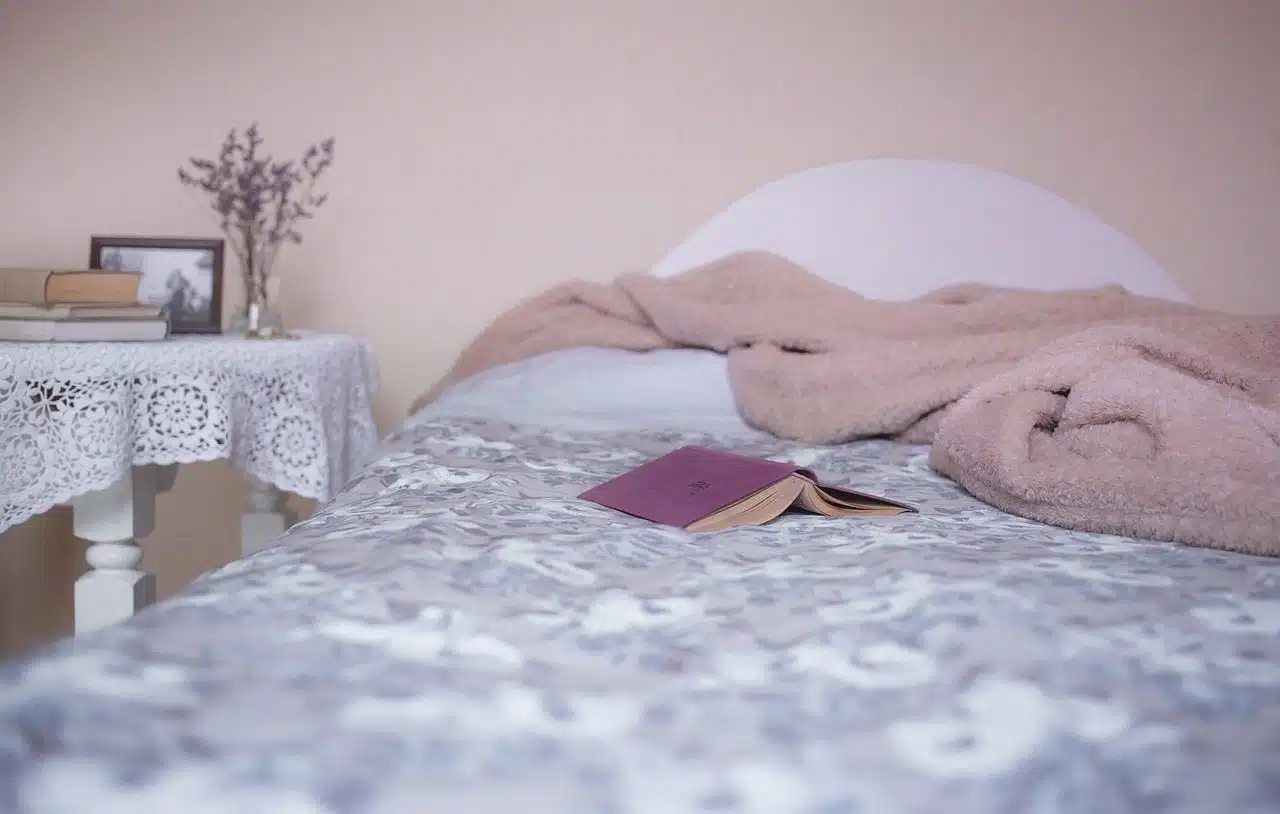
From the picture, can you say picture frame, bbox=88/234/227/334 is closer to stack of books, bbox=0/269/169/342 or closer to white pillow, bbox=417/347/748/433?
stack of books, bbox=0/269/169/342

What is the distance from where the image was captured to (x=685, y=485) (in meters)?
0.95

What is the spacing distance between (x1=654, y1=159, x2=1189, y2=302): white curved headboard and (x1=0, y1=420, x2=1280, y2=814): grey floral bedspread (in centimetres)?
139

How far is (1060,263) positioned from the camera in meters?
2.05

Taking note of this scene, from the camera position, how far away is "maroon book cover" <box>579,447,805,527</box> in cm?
88

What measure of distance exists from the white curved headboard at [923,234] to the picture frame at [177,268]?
0.85m

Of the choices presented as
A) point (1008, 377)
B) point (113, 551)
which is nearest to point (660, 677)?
point (1008, 377)

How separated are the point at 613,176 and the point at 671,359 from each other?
62 cm

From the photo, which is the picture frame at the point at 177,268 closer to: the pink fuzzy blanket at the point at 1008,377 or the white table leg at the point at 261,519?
the white table leg at the point at 261,519

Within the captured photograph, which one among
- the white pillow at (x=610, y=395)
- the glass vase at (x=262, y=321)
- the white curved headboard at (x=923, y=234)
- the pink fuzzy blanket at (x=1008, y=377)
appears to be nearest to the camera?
the pink fuzzy blanket at (x=1008, y=377)

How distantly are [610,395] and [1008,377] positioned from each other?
606 millimetres

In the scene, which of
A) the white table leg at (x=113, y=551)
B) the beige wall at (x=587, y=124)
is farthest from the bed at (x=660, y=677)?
the beige wall at (x=587, y=124)

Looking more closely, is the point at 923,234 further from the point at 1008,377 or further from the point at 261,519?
A: the point at 261,519

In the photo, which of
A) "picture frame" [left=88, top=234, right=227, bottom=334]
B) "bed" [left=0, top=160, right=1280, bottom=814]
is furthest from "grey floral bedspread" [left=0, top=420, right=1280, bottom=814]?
"picture frame" [left=88, top=234, right=227, bottom=334]

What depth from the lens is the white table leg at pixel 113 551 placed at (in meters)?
1.41
